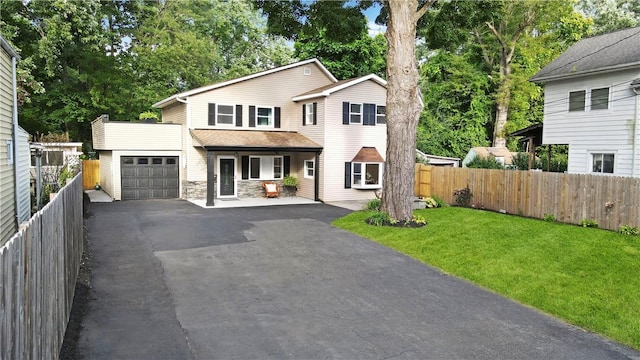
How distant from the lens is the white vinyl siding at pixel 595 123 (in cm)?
1642

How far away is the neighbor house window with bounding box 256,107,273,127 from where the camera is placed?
23.8 m

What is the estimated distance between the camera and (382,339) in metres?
6.09

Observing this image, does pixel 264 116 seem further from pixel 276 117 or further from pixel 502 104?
pixel 502 104

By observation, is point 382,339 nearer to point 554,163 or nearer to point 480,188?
point 480,188

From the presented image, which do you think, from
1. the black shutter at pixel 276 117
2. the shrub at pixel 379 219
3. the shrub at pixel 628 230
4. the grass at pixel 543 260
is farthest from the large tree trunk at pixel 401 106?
the black shutter at pixel 276 117

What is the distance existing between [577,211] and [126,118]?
96.9ft

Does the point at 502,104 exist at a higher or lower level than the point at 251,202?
higher

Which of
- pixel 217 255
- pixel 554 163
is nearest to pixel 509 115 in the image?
pixel 554 163

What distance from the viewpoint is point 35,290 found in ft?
12.7

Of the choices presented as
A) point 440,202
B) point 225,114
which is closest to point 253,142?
point 225,114

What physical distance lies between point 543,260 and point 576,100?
11.5 meters

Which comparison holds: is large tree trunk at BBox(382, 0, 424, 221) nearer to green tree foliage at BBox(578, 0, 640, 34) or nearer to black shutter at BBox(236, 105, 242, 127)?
black shutter at BBox(236, 105, 242, 127)

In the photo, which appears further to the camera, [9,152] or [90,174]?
[90,174]

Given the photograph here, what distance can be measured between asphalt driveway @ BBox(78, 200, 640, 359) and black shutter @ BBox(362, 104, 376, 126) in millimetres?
11592
